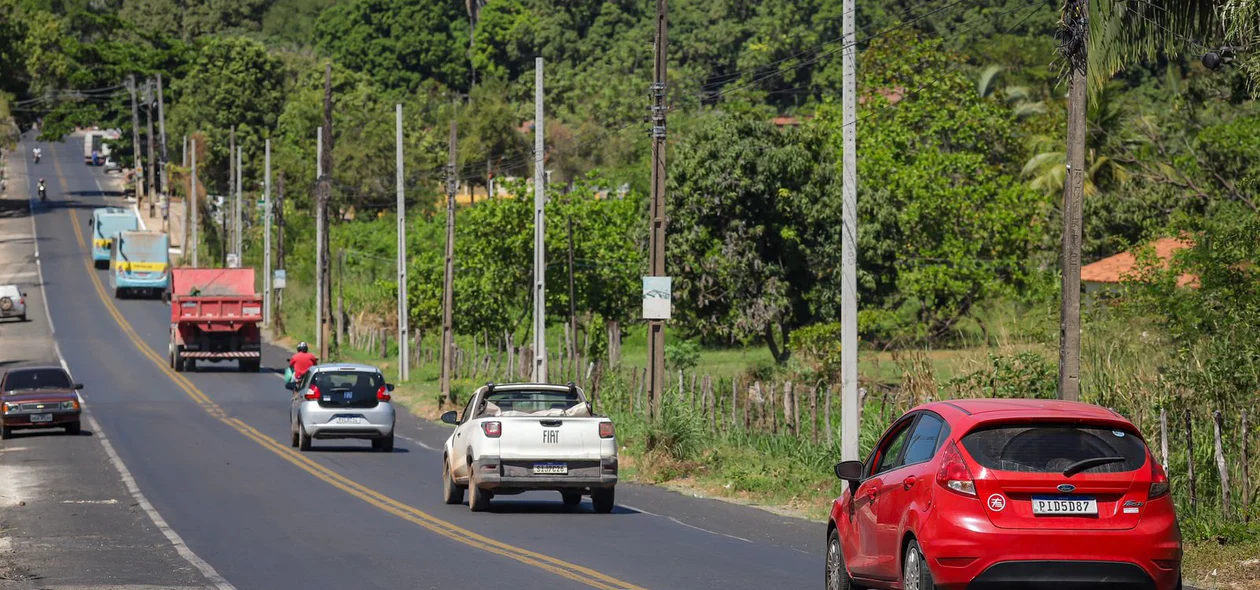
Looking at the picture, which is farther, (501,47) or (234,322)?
(501,47)

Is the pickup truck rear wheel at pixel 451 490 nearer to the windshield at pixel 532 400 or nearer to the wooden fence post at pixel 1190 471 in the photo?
the windshield at pixel 532 400

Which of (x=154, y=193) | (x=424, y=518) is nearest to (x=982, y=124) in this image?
(x=424, y=518)

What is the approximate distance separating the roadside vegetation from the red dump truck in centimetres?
628

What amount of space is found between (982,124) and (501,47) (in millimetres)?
69222

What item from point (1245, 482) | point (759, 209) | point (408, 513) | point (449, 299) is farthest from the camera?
point (759, 209)

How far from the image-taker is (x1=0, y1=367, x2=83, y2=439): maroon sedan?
35.9 m

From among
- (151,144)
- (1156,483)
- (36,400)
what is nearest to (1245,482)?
(1156,483)

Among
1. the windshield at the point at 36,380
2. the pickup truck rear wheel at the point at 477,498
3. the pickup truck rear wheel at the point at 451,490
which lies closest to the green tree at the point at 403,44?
the windshield at the point at 36,380

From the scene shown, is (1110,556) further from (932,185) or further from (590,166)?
(590,166)

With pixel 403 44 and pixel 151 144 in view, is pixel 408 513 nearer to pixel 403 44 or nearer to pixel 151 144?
pixel 151 144

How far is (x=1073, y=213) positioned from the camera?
60.5 feet

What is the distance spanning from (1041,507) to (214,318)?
46795 millimetres

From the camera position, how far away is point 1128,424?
10391 millimetres

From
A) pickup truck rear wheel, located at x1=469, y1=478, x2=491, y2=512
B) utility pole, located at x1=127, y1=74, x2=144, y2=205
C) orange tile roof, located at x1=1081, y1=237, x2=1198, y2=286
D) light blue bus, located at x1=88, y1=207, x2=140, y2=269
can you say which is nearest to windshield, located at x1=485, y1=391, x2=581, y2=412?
pickup truck rear wheel, located at x1=469, y1=478, x2=491, y2=512
